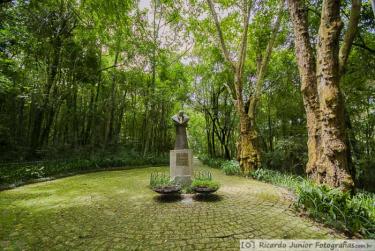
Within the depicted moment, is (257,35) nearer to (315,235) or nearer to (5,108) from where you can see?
(315,235)

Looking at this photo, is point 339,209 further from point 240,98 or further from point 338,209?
point 240,98

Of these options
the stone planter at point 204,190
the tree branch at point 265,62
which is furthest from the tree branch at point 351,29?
the stone planter at point 204,190

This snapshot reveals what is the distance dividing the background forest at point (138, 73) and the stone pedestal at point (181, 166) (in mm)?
4350

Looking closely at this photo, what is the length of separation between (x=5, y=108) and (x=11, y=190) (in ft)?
30.1

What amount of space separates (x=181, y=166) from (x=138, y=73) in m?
10.9

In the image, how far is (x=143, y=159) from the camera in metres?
14.9

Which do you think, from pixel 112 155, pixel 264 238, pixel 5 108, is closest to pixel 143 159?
pixel 112 155

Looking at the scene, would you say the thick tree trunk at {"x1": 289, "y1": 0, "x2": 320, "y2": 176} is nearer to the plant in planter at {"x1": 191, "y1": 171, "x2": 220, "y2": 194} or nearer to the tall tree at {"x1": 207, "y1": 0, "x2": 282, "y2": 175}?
the plant in planter at {"x1": 191, "y1": 171, "x2": 220, "y2": 194}

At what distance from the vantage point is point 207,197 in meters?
5.73

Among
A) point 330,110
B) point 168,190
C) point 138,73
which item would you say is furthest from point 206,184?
point 138,73

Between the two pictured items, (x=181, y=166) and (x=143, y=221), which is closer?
(x=143, y=221)

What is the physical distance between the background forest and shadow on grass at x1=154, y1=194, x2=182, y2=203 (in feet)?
16.6

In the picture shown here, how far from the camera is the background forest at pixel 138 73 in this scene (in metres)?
8.92

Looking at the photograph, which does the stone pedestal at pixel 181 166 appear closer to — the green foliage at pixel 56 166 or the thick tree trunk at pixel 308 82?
the thick tree trunk at pixel 308 82
